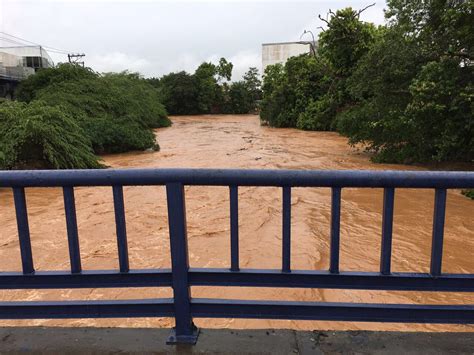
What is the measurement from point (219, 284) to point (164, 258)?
13.4 ft

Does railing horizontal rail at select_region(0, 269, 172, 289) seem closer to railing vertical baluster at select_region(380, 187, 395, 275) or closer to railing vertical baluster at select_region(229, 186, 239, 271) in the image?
railing vertical baluster at select_region(229, 186, 239, 271)

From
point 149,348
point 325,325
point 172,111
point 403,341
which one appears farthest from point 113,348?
point 172,111

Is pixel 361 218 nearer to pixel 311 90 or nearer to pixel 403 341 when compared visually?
pixel 403 341

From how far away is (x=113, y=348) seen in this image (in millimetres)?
2428

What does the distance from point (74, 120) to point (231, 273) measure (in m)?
14.4

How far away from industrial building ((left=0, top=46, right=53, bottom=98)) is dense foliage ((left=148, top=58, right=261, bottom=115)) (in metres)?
13.8

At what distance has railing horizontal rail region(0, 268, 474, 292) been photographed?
2357 mm

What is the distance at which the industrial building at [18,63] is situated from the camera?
130ft

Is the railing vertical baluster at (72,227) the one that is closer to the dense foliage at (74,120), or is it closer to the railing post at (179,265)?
the railing post at (179,265)

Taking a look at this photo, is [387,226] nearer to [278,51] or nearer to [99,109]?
[99,109]

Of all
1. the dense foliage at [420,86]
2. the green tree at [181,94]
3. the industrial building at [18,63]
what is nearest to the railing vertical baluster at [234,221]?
the dense foliage at [420,86]

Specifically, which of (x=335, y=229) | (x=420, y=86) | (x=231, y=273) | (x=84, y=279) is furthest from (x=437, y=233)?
(x=420, y=86)

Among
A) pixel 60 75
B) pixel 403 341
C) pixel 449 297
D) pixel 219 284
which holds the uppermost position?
pixel 60 75

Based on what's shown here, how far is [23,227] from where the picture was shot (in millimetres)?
2391
